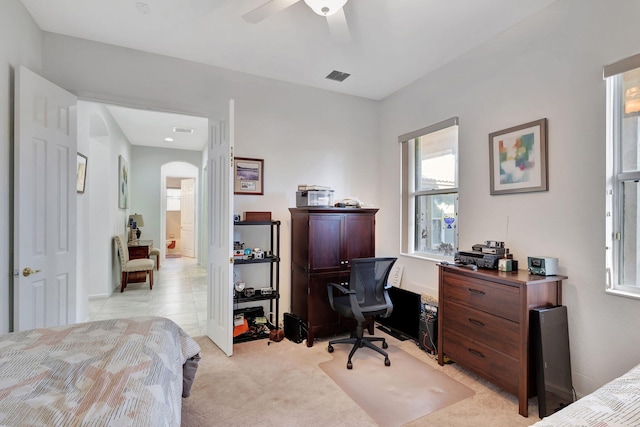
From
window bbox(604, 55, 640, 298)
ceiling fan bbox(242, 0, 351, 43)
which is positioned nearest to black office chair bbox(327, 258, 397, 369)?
window bbox(604, 55, 640, 298)

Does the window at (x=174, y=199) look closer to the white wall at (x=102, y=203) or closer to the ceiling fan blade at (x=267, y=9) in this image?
the white wall at (x=102, y=203)

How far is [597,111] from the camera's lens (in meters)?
2.04

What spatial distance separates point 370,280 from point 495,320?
3.35ft

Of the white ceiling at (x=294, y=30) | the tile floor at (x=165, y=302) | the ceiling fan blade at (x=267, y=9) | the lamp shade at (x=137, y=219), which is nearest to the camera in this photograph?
the ceiling fan blade at (x=267, y=9)

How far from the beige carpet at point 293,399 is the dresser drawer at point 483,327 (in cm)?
38

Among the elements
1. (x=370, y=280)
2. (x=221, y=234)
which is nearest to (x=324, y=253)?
(x=370, y=280)

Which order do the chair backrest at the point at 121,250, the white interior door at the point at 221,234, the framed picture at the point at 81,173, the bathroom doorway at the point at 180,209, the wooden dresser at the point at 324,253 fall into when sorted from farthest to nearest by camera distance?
the bathroom doorway at the point at 180,209, the chair backrest at the point at 121,250, the framed picture at the point at 81,173, the wooden dresser at the point at 324,253, the white interior door at the point at 221,234

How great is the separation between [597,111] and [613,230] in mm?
806

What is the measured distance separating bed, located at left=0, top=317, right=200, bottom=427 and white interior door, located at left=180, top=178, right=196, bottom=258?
7.52 meters

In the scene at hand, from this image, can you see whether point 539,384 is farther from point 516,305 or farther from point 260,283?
point 260,283

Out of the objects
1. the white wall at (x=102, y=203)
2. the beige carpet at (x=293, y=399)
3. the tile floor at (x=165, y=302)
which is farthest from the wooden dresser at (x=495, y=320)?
the white wall at (x=102, y=203)

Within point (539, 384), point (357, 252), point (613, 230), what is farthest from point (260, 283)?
point (613, 230)

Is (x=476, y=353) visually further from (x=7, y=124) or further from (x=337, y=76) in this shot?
(x=7, y=124)

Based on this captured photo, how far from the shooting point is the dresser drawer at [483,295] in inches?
82.4
